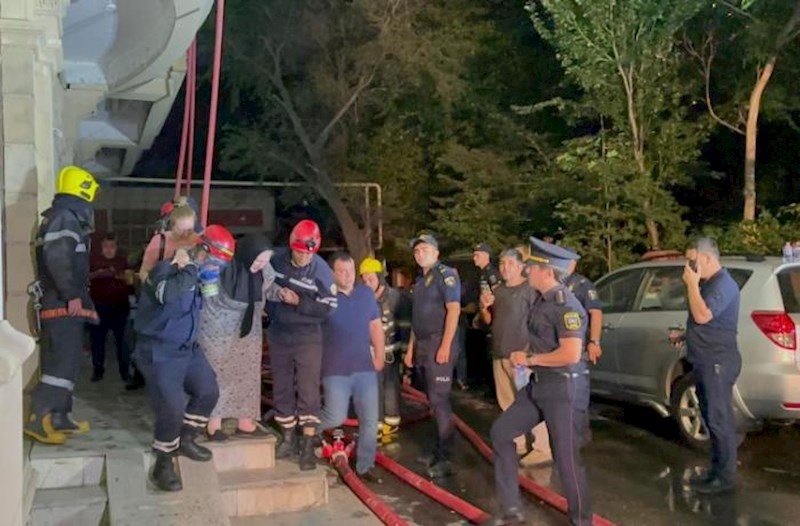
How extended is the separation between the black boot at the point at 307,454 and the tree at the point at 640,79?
7098 millimetres

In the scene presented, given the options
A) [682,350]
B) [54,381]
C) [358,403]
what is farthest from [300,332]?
[682,350]

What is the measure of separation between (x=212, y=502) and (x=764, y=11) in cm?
1013

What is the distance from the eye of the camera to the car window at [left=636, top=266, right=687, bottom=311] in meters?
8.34

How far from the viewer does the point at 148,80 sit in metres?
9.21

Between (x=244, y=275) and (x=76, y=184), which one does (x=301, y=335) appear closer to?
(x=244, y=275)

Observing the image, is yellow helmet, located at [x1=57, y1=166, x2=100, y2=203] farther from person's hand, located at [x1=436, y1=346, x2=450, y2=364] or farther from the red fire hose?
the red fire hose

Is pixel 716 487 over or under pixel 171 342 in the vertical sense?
under

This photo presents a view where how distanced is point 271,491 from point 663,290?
445 cm

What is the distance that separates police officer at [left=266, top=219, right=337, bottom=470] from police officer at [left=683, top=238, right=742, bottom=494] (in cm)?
262

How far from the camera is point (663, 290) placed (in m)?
8.55

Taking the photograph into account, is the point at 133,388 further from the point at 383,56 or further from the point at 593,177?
the point at 383,56

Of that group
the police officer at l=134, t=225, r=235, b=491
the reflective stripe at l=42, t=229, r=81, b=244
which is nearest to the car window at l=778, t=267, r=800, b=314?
the police officer at l=134, t=225, r=235, b=491

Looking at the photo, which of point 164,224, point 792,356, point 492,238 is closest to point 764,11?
point 492,238

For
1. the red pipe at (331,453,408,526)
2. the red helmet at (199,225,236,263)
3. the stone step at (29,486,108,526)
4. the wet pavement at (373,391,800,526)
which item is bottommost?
the wet pavement at (373,391,800,526)
